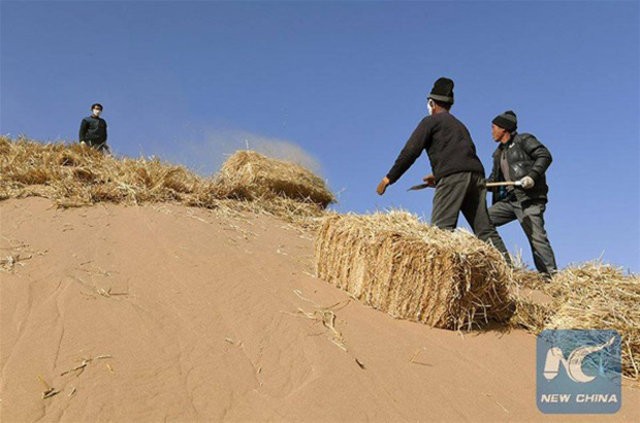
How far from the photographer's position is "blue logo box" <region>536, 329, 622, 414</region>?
3.24 meters

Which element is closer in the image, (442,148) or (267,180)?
(442,148)

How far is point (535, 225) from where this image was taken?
562 cm

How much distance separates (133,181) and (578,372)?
4921mm

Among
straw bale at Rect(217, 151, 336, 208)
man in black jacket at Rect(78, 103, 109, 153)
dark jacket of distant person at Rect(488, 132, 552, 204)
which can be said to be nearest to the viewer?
dark jacket of distant person at Rect(488, 132, 552, 204)

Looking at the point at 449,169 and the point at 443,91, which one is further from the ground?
the point at 443,91

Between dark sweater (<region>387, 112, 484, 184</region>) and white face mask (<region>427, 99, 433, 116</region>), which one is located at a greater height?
white face mask (<region>427, 99, 433, 116</region>)

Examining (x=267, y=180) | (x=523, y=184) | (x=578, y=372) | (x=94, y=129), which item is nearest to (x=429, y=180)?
(x=523, y=184)

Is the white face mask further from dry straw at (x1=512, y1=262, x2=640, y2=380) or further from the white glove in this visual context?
dry straw at (x1=512, y1=262, x2=640, y2=380)

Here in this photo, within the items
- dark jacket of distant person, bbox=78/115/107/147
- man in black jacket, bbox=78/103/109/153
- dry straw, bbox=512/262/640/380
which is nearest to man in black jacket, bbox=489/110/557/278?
dry straw, bbox=512/262/640/380

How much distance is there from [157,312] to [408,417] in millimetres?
1866

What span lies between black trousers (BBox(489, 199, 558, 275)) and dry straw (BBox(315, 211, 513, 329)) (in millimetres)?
1666

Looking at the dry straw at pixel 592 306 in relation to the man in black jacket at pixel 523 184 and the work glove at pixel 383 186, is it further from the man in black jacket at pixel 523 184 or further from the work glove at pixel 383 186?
the work glove at pixel 383 186

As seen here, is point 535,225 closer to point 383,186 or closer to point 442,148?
point 442,148

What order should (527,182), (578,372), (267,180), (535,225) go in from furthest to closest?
(267,180) → (535,225) → (527,182) → (578,372)
